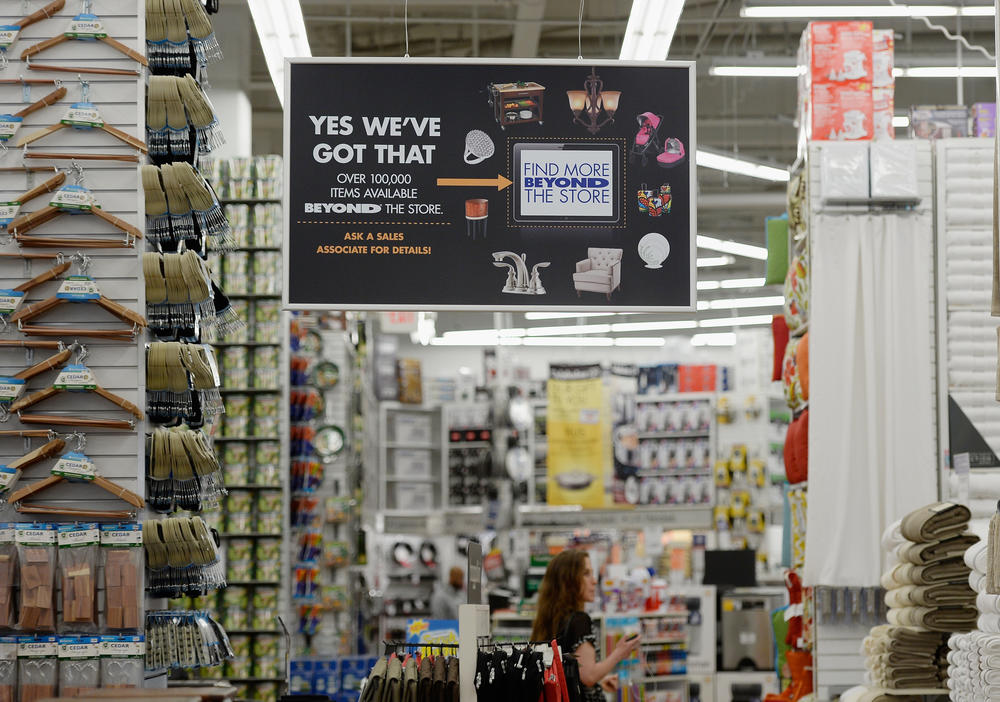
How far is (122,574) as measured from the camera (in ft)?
14.7

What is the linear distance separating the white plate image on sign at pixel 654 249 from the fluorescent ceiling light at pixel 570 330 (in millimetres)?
16292

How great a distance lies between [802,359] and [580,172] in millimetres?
2176

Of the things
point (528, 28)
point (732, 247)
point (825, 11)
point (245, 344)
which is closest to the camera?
point (825, 11)

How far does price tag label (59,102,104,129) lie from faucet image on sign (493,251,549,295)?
157 centimetres

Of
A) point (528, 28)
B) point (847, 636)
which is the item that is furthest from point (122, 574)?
Answer: point (528, 28)

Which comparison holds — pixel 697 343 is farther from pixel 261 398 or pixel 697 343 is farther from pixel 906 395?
pixel 906 395

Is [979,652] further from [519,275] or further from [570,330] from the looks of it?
[570,330]

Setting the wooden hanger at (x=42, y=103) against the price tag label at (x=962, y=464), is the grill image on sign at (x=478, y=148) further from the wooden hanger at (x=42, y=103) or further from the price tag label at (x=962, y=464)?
the price tag label at (x=962, y=464)

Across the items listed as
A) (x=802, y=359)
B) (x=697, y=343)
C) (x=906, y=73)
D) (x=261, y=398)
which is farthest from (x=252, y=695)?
(x=697, y=343)

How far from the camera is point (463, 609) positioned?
4.42m

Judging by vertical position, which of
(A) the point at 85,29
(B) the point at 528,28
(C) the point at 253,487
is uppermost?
(B) the point at 528,28

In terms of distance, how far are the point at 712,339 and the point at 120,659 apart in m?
19.1

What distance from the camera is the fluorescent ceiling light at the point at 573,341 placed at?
2228 centimetres

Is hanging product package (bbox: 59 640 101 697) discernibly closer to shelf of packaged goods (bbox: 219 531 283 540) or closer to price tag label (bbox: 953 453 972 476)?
price tag label (bbox: 953 453 972 476)
